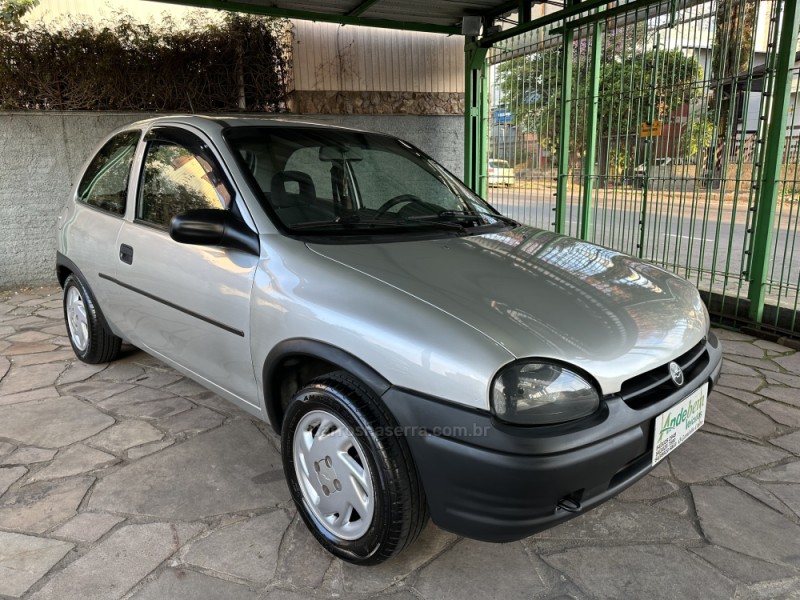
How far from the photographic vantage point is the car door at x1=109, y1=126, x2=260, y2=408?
2.50 metres

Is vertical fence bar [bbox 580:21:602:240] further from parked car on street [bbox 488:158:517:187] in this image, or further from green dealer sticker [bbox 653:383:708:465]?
green dealer sticker [bbox 653:383:708:465]

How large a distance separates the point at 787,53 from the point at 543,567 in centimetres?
421

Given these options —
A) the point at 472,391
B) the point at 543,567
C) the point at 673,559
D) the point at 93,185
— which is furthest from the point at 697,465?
the point at 93,185

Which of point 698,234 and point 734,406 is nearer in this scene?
point 734,406

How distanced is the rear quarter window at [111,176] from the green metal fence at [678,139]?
4310 millimetres

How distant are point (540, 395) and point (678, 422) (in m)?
0.66

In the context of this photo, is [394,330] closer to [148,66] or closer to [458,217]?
[458,217]

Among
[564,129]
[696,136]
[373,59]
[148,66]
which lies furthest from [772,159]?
[148,66]

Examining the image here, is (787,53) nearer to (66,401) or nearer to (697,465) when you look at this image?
(697,465)

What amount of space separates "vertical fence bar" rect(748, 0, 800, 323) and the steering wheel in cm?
314

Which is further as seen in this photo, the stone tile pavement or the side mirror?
the side mirror

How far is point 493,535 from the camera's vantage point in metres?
1.79

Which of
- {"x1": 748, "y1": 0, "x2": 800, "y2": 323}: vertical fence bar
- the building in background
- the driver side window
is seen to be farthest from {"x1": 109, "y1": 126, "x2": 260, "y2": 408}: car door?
the building in background

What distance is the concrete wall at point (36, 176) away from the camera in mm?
6516
